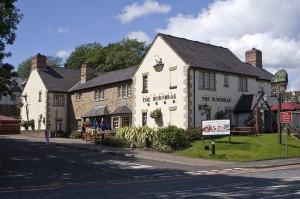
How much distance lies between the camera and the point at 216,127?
33656 mm

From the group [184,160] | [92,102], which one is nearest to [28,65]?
[92,102]

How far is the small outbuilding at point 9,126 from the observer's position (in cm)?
5766

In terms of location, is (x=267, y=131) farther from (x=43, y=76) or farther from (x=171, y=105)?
(x=43, y=76)

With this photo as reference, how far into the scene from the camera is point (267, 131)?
40.9 metres

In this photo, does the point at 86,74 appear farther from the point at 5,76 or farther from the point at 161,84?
the point at 5,76

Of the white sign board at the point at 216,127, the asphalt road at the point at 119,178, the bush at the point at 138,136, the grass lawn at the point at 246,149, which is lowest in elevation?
the asphalt road at the point at 119,178

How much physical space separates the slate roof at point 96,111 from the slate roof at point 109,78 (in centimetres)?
239

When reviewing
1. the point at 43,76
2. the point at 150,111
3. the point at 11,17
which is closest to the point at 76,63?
the point at 43,76

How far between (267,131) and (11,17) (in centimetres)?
2451

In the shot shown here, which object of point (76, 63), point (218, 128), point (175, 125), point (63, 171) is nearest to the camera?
point (63, 171)

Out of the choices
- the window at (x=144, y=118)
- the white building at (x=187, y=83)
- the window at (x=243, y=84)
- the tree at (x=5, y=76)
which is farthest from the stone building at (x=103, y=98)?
the tree at (x=5, y=76)

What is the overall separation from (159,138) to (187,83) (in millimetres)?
5968

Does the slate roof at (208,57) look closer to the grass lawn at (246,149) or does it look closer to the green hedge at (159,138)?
the green hedge at (159,138)

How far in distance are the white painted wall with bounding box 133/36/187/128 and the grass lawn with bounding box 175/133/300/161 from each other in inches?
176
